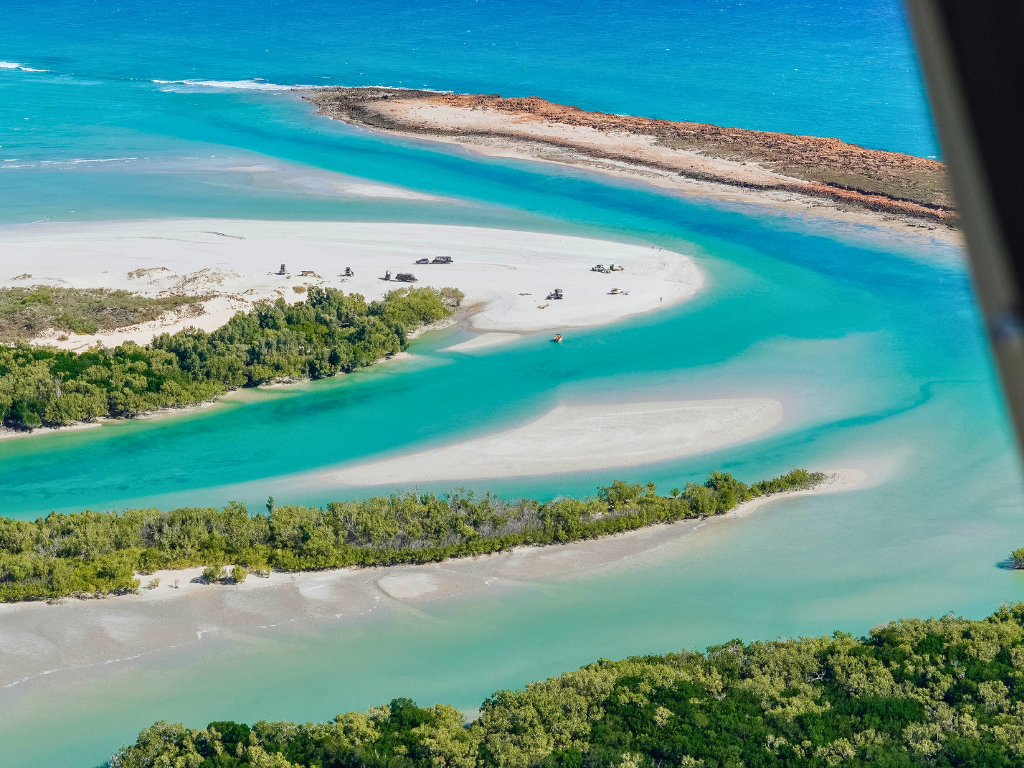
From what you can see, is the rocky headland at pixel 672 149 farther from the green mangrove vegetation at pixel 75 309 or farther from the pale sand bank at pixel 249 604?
the pale sand bank at pixel 249 604

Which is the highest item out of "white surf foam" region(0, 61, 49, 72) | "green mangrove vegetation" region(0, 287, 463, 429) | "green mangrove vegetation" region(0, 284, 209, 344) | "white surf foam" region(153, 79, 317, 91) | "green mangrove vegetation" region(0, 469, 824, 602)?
"white surf foam" region(0, 61, 49, 72)

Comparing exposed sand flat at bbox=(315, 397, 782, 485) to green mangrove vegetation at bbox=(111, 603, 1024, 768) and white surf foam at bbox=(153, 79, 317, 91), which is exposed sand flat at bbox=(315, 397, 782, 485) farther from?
white surf foam at bbox=(153, 79, 317, 91)

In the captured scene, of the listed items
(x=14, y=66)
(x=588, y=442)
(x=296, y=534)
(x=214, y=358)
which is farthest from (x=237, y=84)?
(x=296, y=534)

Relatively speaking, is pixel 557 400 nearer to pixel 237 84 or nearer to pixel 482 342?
pixel 482 342

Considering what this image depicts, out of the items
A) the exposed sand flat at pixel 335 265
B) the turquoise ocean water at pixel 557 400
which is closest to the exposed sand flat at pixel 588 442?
the turquoise ocean water at pixel 557 400

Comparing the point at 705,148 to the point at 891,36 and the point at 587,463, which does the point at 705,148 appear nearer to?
the point at 587,463

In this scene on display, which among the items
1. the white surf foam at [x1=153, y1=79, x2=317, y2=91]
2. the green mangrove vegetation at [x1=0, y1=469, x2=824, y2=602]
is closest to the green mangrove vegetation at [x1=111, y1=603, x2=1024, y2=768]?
the green mangrove vegetation at [x1=0, y1=469, x2=824, y2=602]

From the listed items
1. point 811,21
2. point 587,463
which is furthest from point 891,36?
point 587,463
